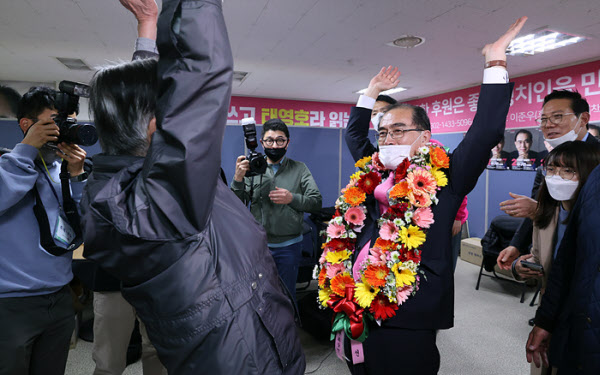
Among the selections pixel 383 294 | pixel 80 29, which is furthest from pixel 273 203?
pixel 80 29

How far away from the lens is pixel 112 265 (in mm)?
625

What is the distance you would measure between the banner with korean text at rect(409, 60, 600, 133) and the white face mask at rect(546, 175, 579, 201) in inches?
177

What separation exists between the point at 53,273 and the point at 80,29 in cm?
383

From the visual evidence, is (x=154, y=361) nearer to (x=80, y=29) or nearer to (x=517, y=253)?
(x=517, y=253)

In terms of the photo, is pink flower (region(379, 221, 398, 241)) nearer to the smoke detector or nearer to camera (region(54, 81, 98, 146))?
camera (region(54, 81, 98, 146))

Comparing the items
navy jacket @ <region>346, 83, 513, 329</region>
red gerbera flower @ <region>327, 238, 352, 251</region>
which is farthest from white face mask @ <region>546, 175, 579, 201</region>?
red gerbera flower @ <region>327, 238, 352, 251</region>

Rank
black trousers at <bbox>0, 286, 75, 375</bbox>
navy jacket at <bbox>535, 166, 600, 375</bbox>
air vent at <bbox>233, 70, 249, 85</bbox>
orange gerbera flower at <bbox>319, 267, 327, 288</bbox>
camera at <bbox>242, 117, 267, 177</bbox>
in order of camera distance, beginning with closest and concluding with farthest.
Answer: navy jacket at <bbox>535, 166, 600, 375</bbox>
black trousers at <bbox>0, 286, 75, 375</bbox>
orange gerbera flower at <bbox>319, 267, 327, 288</bbox>
camera at <bbox>242, 117, 267, 177</bbox>
air vent at <bbox>233, 70, 249, 85</bbox>

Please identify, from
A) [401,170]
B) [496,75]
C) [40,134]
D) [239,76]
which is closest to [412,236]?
[401,170]

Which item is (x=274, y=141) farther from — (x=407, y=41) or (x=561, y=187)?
(x=407, y=41)

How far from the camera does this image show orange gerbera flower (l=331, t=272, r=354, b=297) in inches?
50.8

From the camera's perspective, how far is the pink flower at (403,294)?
1153mm

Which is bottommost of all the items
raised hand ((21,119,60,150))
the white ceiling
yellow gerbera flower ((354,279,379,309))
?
yellow gerbera flower ((354,279,379,309))

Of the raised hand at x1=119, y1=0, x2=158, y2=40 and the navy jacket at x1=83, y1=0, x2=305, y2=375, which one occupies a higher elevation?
the raised hand at x1=119, y1=0, x2=158, y2=40

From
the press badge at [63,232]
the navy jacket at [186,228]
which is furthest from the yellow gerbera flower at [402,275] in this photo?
the press badge at [63,232]
